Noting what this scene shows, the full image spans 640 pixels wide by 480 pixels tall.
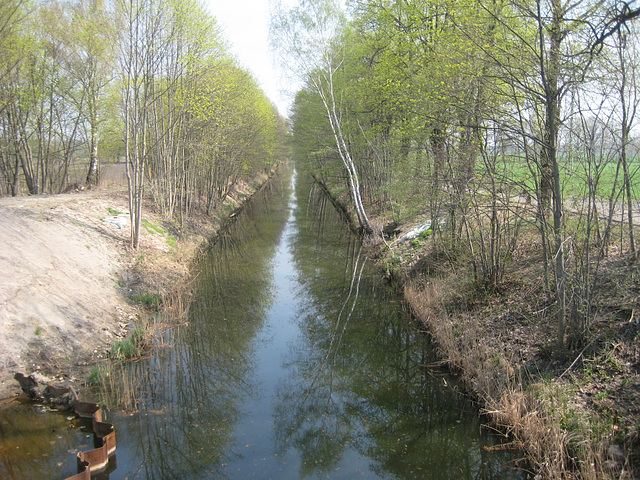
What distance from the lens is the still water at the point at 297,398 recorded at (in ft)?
18.1

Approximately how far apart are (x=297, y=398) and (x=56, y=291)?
5.32 meters

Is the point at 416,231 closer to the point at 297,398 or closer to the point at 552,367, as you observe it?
the point at 552,367

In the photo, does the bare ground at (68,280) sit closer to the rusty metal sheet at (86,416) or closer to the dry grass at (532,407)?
the rusty metal sheet at (86,416)

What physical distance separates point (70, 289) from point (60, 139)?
14.2m

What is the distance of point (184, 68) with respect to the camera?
1555 centimetres

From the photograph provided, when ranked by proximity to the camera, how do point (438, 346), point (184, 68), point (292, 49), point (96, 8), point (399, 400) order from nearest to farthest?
point (399, 400), point (438, 346), point (96, 8), point (184, 68), point (292, 49)

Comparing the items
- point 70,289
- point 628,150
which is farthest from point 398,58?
point 70,289

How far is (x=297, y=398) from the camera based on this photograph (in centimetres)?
717

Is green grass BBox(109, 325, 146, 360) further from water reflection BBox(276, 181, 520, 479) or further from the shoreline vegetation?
water reflection BBox(276, 181, 520, 479)

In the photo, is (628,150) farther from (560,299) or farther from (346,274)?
(346,274)

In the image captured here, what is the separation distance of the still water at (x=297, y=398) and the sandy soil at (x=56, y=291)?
1.13 meters

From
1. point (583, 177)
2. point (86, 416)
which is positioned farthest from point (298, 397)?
point (583, 177)

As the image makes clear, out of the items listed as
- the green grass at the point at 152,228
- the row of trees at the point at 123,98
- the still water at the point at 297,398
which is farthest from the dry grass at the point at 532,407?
the green grass at the point at 152,228

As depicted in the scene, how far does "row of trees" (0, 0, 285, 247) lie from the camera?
1274cm
